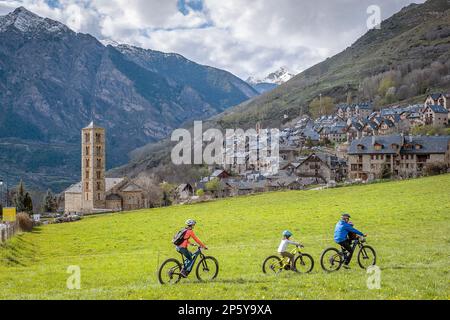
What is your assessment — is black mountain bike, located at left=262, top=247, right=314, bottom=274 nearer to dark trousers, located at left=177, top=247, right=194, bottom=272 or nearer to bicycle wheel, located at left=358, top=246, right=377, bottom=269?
bicycle wheel, located at left=358, top=246, right=377, bottom=269

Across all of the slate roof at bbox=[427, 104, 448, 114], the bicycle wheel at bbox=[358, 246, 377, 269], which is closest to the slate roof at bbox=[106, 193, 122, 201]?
the slate roof at bbox=[427, 104, 448, 114]

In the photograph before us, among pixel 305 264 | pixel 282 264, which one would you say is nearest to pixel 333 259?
pixel 305 264

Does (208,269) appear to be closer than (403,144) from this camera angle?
Yes

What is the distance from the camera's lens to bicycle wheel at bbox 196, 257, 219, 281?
2148 cm

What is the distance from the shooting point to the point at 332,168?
128 metres

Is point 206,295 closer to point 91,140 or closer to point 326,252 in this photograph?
point 326,252

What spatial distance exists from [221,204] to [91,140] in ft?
254

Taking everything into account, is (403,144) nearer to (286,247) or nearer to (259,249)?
(259,249)

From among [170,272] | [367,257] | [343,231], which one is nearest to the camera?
[170,272]

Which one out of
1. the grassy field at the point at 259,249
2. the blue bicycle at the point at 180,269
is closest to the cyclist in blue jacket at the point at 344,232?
the grassy field at the point at 259,249

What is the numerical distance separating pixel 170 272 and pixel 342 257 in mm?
8298

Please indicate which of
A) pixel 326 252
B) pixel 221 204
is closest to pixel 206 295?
pixel 326 252

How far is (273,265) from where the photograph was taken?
22656 mm

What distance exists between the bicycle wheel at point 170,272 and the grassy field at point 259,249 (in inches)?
21.3
